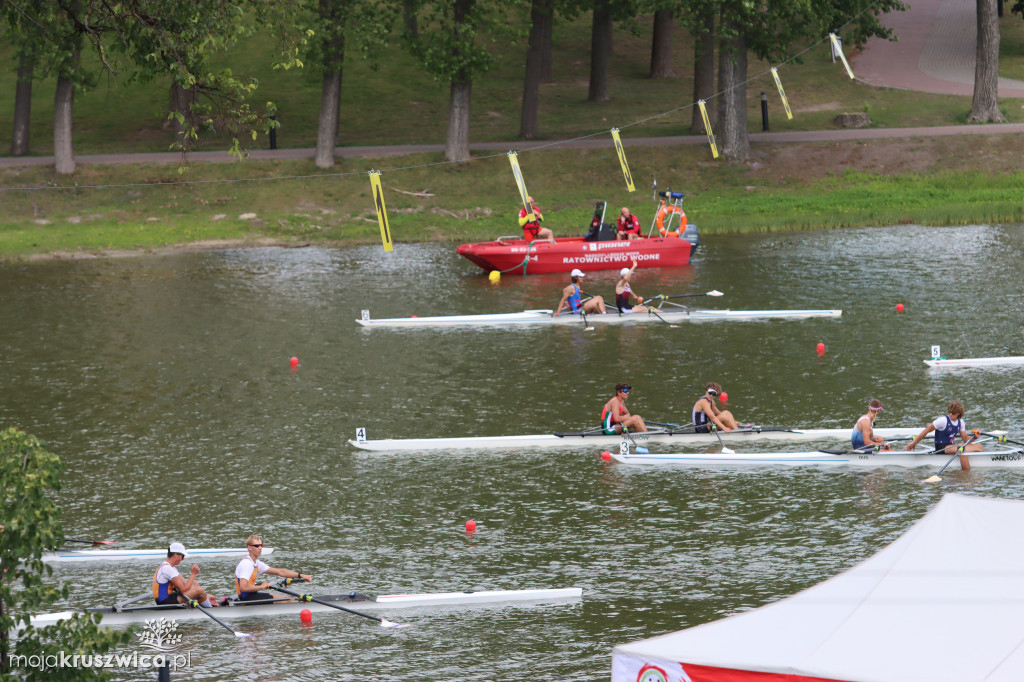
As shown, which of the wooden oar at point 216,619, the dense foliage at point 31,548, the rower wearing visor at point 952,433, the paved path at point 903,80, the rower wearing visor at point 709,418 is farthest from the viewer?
the paved path at point 903,80

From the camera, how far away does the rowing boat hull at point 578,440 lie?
20.2m

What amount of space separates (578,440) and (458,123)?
1148 inches

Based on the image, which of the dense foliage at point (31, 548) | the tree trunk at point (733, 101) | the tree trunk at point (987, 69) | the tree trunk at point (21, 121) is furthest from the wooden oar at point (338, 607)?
the tree trunk at point (987, 69)

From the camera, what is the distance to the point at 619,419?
20.4 m

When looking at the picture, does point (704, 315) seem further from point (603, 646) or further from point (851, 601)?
point (851, 601)

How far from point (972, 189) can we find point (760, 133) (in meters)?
10.9

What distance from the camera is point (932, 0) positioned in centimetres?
7288

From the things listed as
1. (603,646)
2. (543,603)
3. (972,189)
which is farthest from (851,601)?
(972,189)

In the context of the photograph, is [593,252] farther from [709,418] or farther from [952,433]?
[952,433]

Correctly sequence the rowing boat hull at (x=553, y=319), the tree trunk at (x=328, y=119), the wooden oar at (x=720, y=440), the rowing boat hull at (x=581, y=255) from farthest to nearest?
the tree trunk at (x=328, y=119)
the rowing boat hull at (x=581, y=255)
the rowing boat hull at (x=553, y=319)
the wooden oar at (x=720, y=440)

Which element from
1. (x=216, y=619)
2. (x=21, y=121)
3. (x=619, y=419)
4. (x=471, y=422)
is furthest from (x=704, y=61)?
(x=216, y=619)

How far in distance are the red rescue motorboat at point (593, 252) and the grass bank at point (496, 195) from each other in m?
4.57

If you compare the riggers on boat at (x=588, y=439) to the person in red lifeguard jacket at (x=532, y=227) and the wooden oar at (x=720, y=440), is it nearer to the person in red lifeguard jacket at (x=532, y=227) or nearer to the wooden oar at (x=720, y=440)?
the wooden oar at (x=720, y=440)

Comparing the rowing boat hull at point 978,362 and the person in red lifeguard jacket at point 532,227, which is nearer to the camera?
the rowing boat hull at point 978,362
